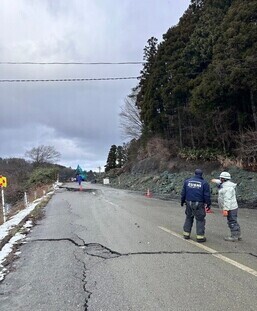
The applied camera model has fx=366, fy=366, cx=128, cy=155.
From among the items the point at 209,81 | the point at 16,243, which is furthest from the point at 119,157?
the point at 16,243

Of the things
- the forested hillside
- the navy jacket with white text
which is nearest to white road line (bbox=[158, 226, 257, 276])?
the navy jacket with white text

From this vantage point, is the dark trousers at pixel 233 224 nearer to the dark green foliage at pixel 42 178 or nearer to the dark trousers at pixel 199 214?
the dark trousers at pixel 199 214

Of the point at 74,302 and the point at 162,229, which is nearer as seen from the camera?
the point at 74,302

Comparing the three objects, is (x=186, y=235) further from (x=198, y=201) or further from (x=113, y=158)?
(x=113, y=158)

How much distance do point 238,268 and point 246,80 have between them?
626 inches

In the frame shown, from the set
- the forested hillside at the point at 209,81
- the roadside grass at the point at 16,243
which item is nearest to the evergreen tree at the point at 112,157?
the forested hillside at the point at 209,81

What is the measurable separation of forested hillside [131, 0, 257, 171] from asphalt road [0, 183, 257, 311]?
1291 centimetres

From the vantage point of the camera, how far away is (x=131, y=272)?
5836 millimetres

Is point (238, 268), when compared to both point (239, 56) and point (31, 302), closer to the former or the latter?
point (31, 302)

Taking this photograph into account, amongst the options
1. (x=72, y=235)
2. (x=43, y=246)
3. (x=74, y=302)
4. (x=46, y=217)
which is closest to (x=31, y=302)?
(x=74, y=302)

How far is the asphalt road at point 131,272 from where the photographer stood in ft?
15.0

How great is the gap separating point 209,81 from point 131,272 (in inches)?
730

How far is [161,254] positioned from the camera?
701 centimetres

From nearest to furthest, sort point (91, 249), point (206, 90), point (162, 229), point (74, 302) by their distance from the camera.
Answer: point (74, 302) < point (91, 249) < point (162, 229) < point (206, 90)
